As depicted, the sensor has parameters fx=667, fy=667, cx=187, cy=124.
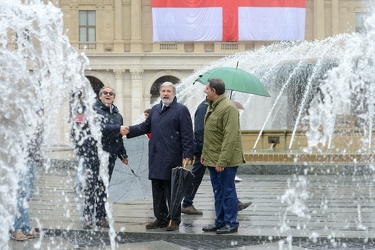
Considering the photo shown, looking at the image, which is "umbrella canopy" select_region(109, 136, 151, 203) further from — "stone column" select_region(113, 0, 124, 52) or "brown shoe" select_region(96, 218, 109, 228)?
"stone column" select_region(113, 0, 124, 52)

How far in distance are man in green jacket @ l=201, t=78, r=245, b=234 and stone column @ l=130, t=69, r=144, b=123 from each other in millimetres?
30779

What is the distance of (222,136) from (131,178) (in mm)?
1646

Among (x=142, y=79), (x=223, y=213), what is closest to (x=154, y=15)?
(x=142, y=79)

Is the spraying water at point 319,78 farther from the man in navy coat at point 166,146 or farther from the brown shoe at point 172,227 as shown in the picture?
the brown shoe at point 172,227

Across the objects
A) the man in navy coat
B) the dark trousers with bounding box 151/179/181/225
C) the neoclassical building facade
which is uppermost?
the neoclassical building facade

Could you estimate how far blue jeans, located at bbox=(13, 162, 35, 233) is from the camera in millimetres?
6086

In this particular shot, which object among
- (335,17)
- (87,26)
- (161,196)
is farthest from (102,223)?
(335,17)

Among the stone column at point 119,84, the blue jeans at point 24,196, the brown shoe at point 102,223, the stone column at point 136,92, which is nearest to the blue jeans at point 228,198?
the brown shoe at point 102,223

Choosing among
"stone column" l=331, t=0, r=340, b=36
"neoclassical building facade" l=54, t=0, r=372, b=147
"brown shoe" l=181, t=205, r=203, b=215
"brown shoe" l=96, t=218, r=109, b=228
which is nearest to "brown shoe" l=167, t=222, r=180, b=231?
"brown shoe" l=96, t=218, r=109, b=228

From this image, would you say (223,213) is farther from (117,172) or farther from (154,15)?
(154,15)

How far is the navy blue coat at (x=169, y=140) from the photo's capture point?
6.54 metres

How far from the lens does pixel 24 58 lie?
6.93 metres

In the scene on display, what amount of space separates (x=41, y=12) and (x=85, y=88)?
1513mm

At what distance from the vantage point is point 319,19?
38500 mm
